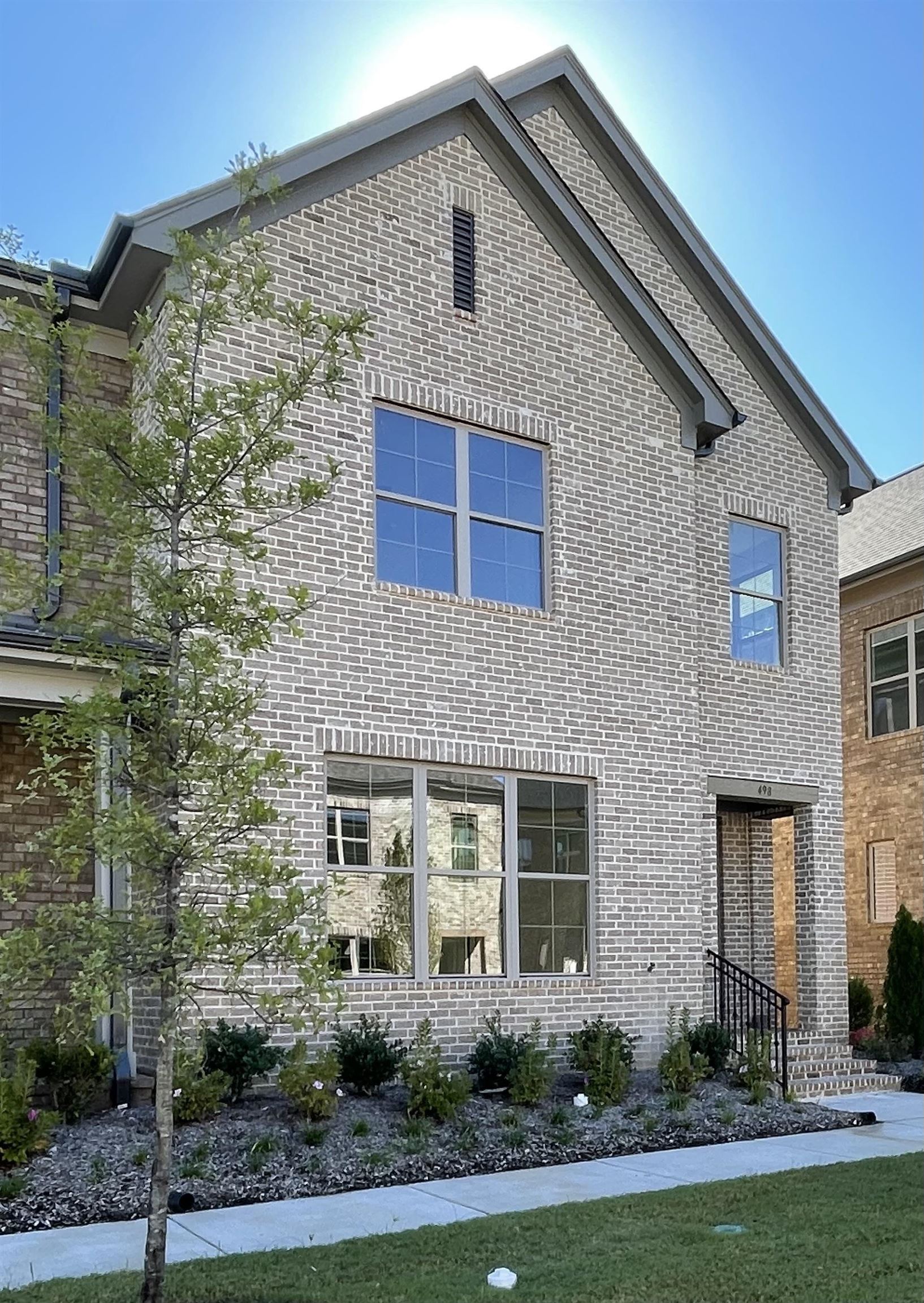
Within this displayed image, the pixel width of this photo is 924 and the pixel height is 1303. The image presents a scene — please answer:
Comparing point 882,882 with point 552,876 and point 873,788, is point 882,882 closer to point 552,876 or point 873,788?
point 873,788

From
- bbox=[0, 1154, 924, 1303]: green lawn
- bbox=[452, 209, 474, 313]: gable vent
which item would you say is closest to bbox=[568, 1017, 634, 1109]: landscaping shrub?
bbox=[0, 1154, 924, 1303]: green lawn

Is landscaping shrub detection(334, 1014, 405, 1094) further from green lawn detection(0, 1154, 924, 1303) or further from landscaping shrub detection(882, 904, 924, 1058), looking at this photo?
landscaping shrub detection(882, 904, 924, 1058)

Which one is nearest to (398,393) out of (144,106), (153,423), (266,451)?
(153,423)

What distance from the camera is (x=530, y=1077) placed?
10781mm

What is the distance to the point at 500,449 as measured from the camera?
13148mm

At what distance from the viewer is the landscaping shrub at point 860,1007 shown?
17.1 m

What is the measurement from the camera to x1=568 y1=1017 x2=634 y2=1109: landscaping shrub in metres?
11.2

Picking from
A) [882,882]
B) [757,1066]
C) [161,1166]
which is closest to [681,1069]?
[757,1066]

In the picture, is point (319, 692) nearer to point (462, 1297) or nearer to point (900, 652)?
point (462, 1297)

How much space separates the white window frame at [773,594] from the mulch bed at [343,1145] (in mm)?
5424

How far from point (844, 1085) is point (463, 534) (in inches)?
269

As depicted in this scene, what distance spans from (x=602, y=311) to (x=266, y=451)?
8.58 m

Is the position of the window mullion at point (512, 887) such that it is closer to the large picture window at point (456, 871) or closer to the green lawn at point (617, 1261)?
the large picture window at point (456, 871)

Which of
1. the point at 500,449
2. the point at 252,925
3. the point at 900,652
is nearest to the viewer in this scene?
the point at 252,925
